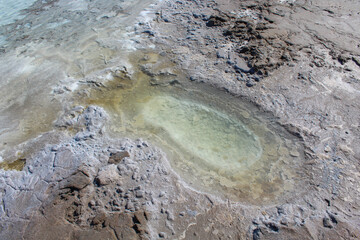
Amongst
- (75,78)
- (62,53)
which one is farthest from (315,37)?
(62,53)

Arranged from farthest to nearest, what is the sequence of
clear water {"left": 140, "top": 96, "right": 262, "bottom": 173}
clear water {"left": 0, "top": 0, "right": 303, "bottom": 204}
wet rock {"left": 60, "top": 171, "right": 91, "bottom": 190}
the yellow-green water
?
clear water {"left": 140, "top": 96, "right": 262, "bottom": 173}
clear water {"left": 0, "top": 0, "right": 303, "bottom": 204}
the yellow-green water
wet rock {"left": 60, "top": 171, "right": 91, "bottom": 190}

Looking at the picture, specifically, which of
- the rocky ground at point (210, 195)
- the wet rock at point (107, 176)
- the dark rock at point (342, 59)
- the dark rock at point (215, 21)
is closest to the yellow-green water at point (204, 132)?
the rocky ground at point (210, 195)

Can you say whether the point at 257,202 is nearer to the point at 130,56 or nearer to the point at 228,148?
the point at 228,148

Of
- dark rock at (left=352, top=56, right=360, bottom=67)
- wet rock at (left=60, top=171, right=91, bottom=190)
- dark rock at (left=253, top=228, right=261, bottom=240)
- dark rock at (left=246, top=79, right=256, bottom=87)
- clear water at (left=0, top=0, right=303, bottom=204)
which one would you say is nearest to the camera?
dark rock at (left=253, top=228, right=261, bottom=240)

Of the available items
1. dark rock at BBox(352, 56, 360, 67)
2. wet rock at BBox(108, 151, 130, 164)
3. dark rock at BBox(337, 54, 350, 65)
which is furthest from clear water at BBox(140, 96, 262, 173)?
dark rock at BBox(352, 56, 360, 67)

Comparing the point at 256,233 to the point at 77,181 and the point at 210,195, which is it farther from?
the point at 77,181

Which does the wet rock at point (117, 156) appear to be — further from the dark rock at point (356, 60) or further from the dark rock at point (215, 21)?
the dark rock at point (356, 60)

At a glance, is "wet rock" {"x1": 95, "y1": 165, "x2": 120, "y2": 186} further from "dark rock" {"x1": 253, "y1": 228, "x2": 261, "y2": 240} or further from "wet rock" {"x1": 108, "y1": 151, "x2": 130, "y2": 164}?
"dark rock" {"x1": 253, "y1": 228, "x2": 261, "y2": 240}
